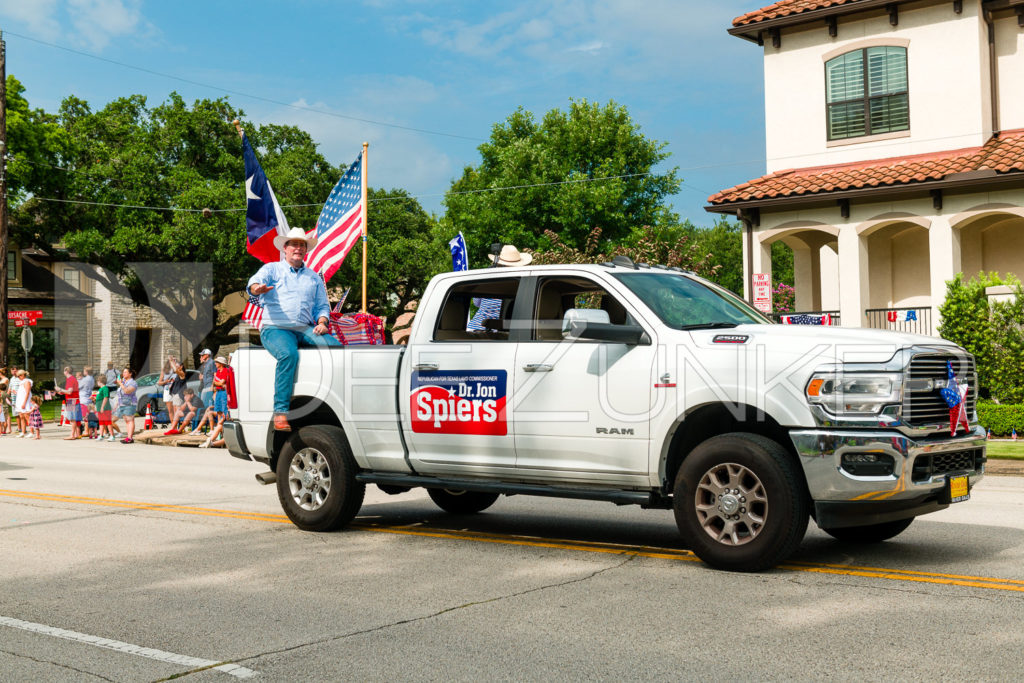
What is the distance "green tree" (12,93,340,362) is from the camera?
42.7 meters

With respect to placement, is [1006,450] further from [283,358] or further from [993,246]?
[283,358]

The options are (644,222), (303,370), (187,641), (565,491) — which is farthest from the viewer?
(644,222)

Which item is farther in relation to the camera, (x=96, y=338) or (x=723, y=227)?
(x=723, y=227)

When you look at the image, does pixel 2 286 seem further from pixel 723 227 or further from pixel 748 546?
pixel 723 227

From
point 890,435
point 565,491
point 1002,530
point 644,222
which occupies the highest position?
point 644,222

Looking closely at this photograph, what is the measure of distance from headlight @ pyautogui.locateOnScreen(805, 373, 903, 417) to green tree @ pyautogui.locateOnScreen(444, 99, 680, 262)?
36.0 metres

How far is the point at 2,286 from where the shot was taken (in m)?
29.6

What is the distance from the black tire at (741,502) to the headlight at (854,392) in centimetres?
44

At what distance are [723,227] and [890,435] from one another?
8208cm

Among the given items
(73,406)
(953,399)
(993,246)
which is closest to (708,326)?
(953,399)

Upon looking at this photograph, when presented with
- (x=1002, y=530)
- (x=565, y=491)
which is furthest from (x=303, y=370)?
(x=1002, y=530)

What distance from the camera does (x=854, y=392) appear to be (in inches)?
253

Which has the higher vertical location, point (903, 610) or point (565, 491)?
point (565, 491)

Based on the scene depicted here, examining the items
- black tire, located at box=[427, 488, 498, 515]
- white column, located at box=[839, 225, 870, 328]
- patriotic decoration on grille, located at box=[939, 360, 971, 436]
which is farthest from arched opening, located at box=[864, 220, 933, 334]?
patriotic decoration on grille, located at box=[939, 360, 971, 436]
